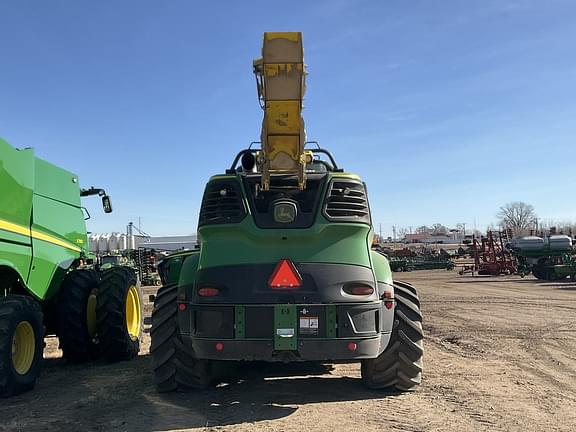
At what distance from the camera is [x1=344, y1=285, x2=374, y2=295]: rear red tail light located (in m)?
5.55

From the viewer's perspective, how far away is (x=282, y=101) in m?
5.94

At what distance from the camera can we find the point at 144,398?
6.02m

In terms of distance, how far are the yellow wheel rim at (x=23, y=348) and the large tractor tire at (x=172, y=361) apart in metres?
1.55

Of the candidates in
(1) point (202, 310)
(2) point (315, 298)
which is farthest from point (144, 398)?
(2) point (315, 298)

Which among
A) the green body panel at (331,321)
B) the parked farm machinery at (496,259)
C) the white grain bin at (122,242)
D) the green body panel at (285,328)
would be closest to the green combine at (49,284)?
the green body panel at (285,328)

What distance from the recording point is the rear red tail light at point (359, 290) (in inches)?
219

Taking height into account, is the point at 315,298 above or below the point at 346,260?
below

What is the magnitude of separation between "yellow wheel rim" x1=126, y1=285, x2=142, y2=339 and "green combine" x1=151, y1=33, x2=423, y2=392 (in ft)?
9.79

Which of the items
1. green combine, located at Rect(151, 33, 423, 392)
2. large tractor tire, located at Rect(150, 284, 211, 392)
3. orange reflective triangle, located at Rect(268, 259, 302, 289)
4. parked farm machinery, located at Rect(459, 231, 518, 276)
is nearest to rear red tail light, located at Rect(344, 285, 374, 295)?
green combine, located at Rect(151, 33, 423, 392)

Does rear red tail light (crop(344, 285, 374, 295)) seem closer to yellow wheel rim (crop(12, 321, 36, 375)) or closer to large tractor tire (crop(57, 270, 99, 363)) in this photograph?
yellow wheel rim (crop(12, 321, 36, 375))

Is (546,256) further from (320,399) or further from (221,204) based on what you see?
(221,204)

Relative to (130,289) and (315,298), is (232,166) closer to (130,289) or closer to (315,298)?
Result: (315,298)

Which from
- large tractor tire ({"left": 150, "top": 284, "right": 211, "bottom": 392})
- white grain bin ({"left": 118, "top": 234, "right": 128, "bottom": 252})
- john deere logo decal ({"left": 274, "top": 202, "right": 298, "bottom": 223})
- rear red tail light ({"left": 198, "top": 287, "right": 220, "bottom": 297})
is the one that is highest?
white grain bin ({"left": 118, "top": 234, "right": 128, "bottom": 252})

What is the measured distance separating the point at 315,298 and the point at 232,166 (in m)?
2.43
